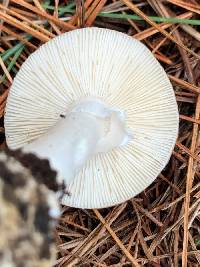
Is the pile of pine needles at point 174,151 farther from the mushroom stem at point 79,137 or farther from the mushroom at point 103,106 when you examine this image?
the mushroom stem at point 79,137

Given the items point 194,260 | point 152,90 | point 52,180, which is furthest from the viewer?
point 194,260

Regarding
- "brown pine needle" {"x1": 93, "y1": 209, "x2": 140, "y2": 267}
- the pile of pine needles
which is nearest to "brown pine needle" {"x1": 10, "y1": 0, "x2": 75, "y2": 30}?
the pile of pine needles

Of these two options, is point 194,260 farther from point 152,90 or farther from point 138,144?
point 152,90

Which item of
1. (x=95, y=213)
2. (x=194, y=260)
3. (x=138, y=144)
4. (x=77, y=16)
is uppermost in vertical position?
(x=77, y=16)

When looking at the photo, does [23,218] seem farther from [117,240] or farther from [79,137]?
[117,240]

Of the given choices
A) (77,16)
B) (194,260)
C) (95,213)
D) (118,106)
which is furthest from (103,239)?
(77,16)

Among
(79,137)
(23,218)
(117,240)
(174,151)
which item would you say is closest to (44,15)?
(79,137)
